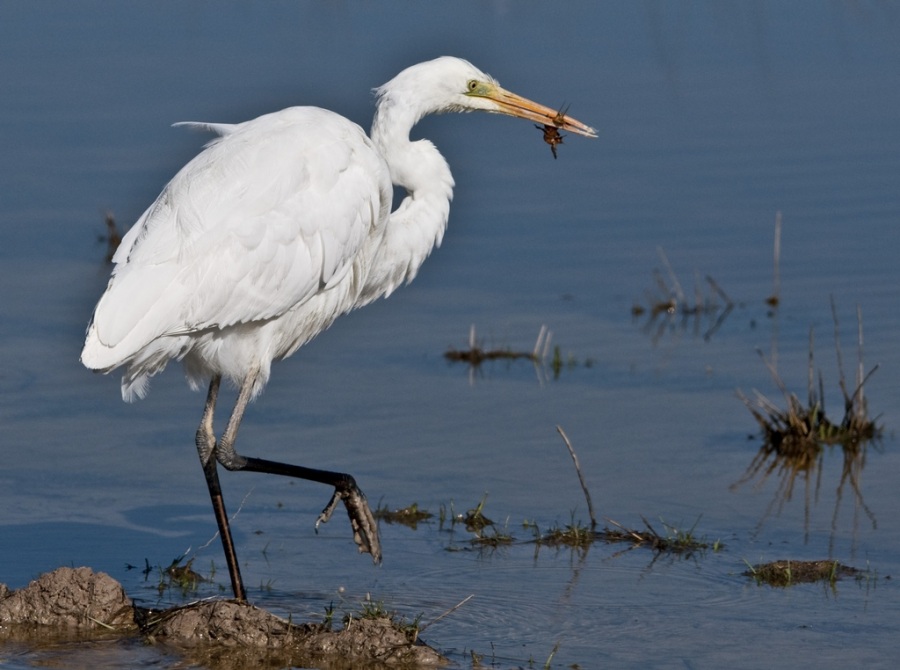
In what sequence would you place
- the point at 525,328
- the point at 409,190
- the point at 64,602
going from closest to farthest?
the point at 64,602 < the point at 409,190 < the point at 525,328

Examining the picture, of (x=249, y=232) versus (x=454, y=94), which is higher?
(x=454, y=94)

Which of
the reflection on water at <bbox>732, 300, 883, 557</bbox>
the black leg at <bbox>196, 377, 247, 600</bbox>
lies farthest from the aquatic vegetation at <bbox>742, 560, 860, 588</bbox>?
the black leg at <bbox>196, 377, 247, 600</bbox>

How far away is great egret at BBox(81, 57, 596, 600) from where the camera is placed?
20.6ft

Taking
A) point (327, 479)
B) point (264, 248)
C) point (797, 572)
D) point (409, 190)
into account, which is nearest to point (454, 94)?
point (409, 190)

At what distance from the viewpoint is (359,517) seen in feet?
21.2

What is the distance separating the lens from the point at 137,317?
614 cm

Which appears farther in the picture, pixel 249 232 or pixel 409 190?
pixel 409 190

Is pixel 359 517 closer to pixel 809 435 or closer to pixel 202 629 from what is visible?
pixel 202 629

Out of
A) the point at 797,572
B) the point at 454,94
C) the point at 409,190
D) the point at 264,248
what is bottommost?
the point at 797,572

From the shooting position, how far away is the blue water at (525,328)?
6.46m

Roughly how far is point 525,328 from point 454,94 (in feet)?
8.82

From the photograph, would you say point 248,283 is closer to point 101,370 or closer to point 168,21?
point 101,370

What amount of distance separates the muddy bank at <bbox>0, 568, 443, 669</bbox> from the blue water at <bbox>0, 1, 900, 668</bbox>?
Result: 0.19 meters

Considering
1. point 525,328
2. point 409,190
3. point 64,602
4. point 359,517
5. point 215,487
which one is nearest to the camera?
point 64,602
